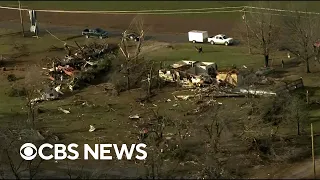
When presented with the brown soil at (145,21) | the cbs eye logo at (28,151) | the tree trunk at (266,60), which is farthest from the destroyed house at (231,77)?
the brown soil at (145,21)

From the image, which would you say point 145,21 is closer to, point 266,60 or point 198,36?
point 198,36

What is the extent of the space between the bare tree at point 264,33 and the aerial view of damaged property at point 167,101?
87 millimetres

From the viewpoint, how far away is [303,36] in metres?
33.3

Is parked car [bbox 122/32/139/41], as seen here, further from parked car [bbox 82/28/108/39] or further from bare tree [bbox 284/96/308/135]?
bare tree [bbox 284/96/308/135]

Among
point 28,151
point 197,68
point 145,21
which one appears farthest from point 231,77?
point 145,21

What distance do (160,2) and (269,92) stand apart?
90.6 feet

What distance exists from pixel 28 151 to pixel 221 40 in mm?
21241

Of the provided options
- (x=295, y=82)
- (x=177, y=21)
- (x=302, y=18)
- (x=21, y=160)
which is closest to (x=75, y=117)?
(x=21, y=160)

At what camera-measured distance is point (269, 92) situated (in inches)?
1142

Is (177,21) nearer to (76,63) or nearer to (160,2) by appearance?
(160,2)

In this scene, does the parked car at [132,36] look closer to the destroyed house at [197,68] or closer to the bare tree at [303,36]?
the destroyed house at [197,68]

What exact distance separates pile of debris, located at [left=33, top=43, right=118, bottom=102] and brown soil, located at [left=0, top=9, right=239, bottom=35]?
10.3 m

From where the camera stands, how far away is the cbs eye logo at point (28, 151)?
2366 centimetres

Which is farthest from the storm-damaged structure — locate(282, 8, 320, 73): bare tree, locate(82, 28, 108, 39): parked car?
locate(82, 28, 108, 39): parked car
